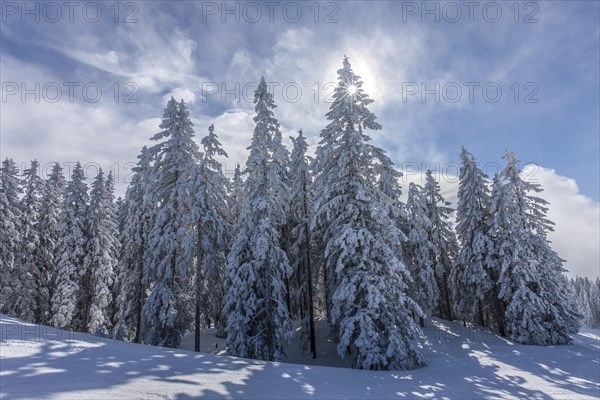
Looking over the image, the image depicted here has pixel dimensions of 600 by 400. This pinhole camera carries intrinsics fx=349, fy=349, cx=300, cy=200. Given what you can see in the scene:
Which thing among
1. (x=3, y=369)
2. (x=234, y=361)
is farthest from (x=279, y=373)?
(x=3, y=369)

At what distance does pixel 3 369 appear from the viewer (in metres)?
7.25

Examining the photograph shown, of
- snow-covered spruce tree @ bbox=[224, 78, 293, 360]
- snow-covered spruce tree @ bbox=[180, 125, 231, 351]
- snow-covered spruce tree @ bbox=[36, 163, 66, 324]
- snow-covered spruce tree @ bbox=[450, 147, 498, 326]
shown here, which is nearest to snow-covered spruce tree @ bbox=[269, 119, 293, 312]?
snow-covered spruce tree @ bbox=[224, 78, 293, 360]

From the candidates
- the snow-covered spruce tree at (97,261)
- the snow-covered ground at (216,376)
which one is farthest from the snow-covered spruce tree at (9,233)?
the snow-covered ground at (216,376)

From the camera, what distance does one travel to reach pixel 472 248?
2994 centimetres

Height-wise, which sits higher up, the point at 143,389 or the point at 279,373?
the point at 143,389

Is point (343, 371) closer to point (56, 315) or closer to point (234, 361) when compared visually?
point (234, 361)

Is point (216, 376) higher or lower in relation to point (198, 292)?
lower

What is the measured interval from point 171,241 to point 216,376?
1350cm

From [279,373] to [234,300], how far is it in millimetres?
9223

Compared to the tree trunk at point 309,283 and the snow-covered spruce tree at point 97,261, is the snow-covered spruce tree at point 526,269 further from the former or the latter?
the snow-covered spruce tree at point 97,261

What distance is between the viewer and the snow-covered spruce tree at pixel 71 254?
28969mm

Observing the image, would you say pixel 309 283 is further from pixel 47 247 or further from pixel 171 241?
pixel 47 247

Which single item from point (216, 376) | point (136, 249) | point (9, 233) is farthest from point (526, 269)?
point (9, 233)

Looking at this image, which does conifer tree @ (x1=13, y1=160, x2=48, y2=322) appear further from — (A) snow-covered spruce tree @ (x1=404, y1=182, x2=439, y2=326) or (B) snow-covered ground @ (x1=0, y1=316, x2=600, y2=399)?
(A) snow-covered spruce tree @ (x1=404, y1=182, x2=439, y2=326)
